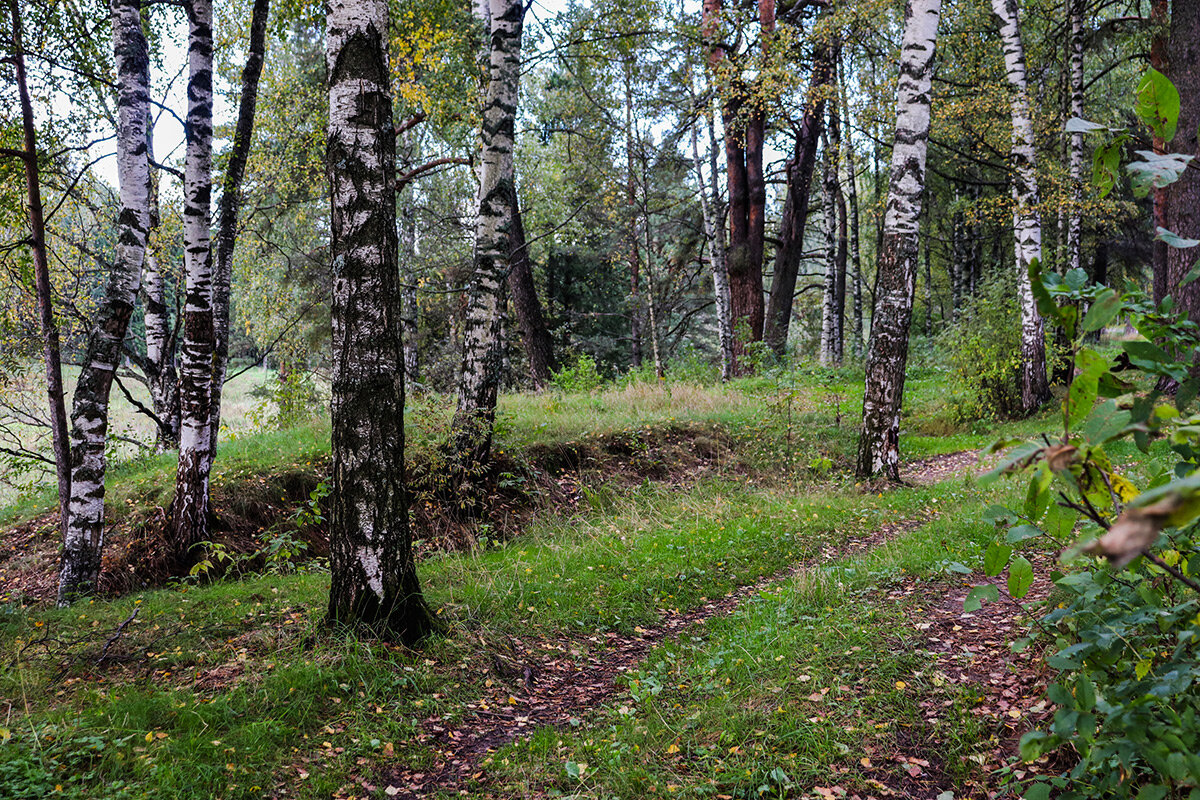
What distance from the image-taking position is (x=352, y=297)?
13.3 feet

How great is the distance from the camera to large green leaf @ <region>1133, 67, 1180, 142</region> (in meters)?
1.38

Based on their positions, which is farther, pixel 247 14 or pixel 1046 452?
pixel 247 14

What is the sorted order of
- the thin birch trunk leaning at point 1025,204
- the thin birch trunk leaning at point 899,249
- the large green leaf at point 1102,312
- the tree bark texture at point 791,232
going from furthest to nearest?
the tree bark texture at point 791,232
the thin birch trunk leaning at point 1025,204
the thin birch trunk leaning at point 899,249
the large green leaf at point 1102,312

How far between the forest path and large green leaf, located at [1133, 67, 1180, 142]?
2.43 m

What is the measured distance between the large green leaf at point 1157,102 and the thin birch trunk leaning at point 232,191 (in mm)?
7554

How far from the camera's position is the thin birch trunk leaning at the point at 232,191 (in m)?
7.25

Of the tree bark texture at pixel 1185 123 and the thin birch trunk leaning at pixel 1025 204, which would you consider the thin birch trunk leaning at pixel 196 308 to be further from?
the tree bark texture at pixel 1185 123

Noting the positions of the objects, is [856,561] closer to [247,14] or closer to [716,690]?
[716,690]

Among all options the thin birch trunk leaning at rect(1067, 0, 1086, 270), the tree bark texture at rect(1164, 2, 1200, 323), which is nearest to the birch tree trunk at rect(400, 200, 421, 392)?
the tree bark texture at rect(1164, 2, 1200, 323)

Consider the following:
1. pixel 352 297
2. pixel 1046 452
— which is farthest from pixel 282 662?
pixel 1046 452

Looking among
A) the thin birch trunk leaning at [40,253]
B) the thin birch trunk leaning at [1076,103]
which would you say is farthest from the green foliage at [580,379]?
the thin birch trunk leaning at [1076,103]

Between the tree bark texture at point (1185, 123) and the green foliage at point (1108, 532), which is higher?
the tree bark texture at point (1185, 123)

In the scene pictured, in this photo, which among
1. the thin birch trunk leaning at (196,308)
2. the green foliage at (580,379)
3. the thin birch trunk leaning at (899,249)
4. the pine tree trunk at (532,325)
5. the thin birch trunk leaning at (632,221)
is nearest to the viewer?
the thin birch trunk leaning at (196,308)

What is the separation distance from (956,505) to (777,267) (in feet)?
38.3
